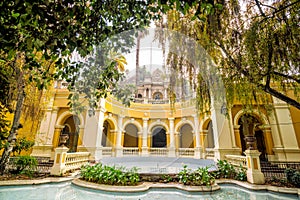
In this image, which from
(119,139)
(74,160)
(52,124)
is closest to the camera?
(74,160)

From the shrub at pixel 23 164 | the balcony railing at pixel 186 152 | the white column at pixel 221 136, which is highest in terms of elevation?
the white column at pixel 221 136

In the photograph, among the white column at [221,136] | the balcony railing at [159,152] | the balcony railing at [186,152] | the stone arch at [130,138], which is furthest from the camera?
the stone arch at [130,138]

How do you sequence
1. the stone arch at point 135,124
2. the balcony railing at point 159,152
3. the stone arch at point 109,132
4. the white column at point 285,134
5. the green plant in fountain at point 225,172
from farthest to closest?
the stone arch at point 135,124
the balcony railing at point 159,152
the stone arch at point 109,132
the white column at point 285,134
the green plant in fountain at point 225,172

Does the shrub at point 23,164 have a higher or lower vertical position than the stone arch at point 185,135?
lower

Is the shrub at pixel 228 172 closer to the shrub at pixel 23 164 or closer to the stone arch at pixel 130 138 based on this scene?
the shrub at pixel 23 164

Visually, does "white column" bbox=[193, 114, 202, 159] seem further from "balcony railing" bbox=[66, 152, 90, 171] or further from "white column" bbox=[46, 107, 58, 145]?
"white column" bbox=[46, 107, 58, 145]

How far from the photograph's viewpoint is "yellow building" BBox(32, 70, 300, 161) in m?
8.16

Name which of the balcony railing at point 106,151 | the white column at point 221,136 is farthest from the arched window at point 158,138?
the white column at point 221,136

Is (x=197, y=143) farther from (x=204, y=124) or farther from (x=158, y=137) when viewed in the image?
(x=158, y=137)

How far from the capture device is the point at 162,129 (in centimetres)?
1256

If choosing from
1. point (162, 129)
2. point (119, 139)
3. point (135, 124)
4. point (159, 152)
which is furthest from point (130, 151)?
point (162, 129)

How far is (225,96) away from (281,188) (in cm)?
303

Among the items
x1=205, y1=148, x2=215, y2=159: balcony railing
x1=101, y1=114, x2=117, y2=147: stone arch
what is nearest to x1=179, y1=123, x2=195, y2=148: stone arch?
x1=205, y1=148, x2=215, y2=159: balcony railing

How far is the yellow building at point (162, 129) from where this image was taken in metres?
8.16
